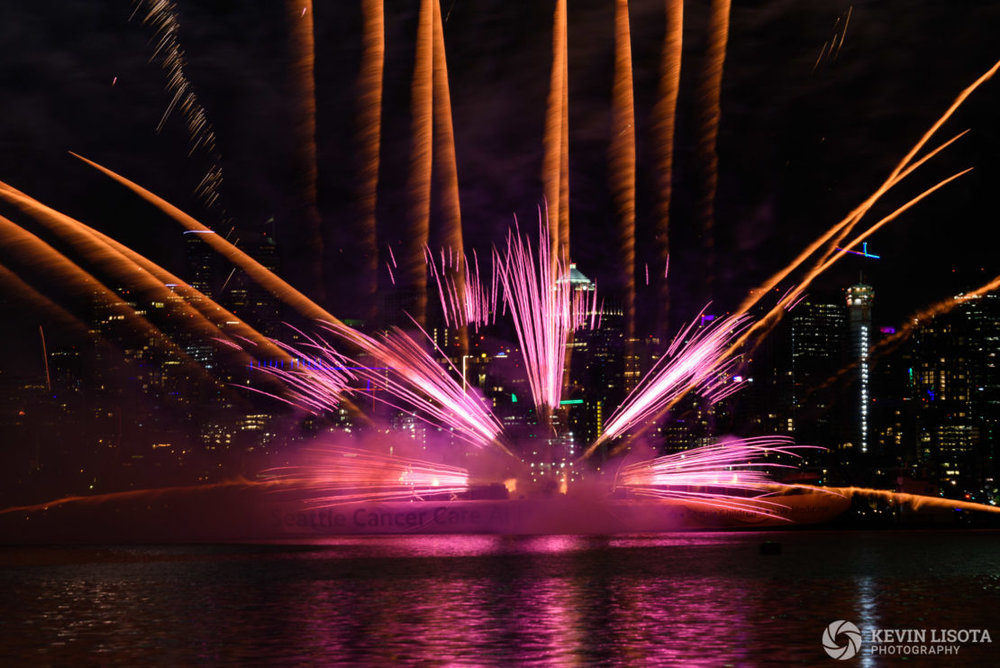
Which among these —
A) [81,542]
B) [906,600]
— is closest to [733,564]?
[906,600]

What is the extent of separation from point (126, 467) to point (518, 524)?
168ft

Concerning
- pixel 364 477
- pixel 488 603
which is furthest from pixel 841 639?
pixel 364 477

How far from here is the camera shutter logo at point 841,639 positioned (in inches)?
1137

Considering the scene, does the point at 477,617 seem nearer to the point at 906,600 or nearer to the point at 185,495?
the point at 906,600

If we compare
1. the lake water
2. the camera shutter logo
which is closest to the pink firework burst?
the lake water

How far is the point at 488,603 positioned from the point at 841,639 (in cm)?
1348

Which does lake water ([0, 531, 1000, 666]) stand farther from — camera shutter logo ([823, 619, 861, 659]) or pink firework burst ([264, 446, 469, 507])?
pink firework burst ([264, 446, 469, 507])

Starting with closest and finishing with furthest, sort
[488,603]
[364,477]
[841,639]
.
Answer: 1. [841,639]
2. [488,603]
3. [364,477]

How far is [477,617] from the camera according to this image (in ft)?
121

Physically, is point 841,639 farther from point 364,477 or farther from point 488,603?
point 364,477

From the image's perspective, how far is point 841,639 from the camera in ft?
103

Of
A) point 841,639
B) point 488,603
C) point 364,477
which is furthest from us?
point 364,477

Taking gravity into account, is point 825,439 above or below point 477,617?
above

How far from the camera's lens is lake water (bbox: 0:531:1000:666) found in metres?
Answer: 29.6
